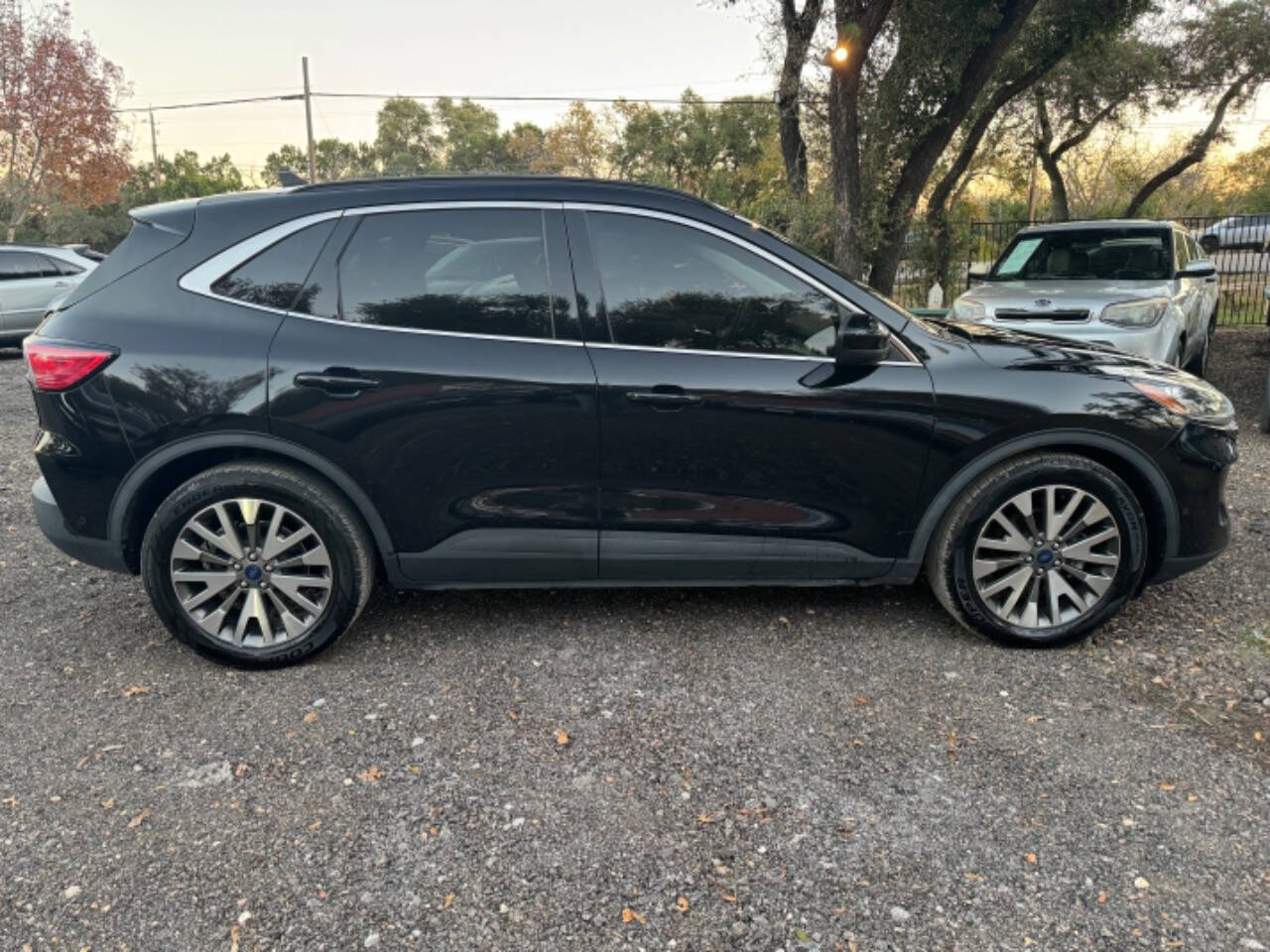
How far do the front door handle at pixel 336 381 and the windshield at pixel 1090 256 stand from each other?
714 cm

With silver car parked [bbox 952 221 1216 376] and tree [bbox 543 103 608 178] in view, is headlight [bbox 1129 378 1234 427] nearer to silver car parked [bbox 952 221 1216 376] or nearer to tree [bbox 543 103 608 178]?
silver car parked [bbox 952 221 1216 376]

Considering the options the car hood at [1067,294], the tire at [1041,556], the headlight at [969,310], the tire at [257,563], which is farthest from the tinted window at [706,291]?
the car hood at [1067,294]

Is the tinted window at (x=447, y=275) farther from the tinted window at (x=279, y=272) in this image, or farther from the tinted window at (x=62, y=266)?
the tinted window at (x=62, y=266)

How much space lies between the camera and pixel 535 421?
10.5 ft

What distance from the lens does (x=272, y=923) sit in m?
2.11

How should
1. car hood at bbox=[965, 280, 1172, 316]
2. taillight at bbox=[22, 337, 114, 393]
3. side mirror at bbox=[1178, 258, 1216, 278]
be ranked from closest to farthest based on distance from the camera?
1. taillight at bbox=[22, 337, 114, 393]
2. car hood at bbox=[965, 280, 1172, 316]
3. side mirror at bbox=[1178, 258, 1216, 278]

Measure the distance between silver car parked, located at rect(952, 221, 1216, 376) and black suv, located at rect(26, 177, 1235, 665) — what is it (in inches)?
143

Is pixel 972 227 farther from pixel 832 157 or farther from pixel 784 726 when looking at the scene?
pixel 784 726

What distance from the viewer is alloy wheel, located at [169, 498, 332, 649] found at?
126 inches

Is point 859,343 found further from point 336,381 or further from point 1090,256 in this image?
point 1090,256

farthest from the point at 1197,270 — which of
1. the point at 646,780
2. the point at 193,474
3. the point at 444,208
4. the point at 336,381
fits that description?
the point at 193,474

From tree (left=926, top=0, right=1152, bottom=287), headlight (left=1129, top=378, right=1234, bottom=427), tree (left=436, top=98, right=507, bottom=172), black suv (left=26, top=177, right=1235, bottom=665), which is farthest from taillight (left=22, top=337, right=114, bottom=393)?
tree (left=436, top=98, right=507, bottom=172)

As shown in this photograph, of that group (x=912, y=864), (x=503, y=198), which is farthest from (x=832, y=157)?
(x=912, y=864)

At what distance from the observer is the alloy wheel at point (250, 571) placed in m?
3.19
